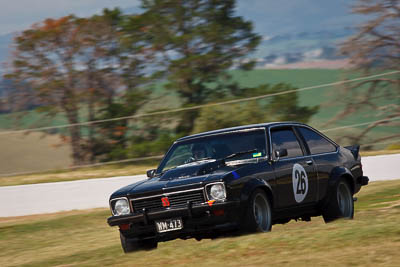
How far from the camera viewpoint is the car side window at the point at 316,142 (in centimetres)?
1039

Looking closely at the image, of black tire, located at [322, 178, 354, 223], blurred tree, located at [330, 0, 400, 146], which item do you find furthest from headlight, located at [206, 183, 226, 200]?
blurred tree, located at [330, 0, 400, 146]

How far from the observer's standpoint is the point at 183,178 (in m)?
8.90

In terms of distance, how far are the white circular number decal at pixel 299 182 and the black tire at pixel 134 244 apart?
1924 millimetres

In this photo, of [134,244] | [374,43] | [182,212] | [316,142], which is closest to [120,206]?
[134,244]

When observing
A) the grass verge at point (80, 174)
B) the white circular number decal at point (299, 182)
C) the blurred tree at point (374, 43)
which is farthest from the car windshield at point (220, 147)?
the blurred tree at point (374, 43)

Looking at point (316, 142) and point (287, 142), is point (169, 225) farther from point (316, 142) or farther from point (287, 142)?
point (316, 142)

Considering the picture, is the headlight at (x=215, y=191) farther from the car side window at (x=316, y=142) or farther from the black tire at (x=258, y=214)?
the car side window at (x=316, y=142)

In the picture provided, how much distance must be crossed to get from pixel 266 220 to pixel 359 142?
1154 cm

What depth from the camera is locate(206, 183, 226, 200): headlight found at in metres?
8.51

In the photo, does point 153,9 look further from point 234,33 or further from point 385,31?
point 385,31

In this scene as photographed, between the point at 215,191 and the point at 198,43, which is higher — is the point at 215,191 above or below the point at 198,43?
below

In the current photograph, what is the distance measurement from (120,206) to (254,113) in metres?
11.4

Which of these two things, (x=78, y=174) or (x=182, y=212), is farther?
(x=78, y=174)

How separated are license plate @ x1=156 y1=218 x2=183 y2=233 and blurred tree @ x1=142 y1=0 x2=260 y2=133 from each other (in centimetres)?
1709
